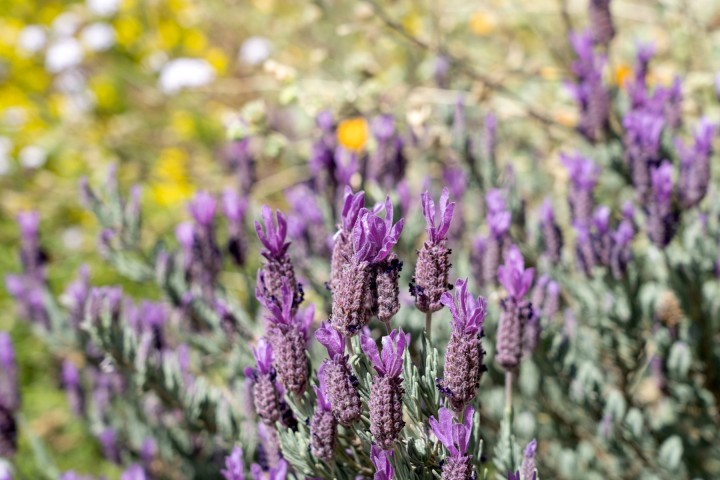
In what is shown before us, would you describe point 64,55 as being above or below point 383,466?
above

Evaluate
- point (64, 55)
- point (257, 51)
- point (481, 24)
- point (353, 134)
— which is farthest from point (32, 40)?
point (481, 24)

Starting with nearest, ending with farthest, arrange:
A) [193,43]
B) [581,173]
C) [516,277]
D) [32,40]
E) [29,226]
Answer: [516,277]
[581,173]
[29,226]
[32,40]
[193,43]

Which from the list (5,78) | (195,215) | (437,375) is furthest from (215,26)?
(437,375)

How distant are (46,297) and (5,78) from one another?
340cm

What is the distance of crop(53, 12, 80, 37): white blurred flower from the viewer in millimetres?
5289

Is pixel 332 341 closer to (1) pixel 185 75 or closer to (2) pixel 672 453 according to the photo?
(2) pixel 672 453

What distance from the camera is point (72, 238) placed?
478cm

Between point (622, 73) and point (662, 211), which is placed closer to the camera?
point (662, 211)

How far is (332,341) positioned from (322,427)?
0.53ft

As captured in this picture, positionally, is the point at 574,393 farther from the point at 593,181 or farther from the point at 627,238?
the point at 593,181

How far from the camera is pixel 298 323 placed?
1306 millimetres

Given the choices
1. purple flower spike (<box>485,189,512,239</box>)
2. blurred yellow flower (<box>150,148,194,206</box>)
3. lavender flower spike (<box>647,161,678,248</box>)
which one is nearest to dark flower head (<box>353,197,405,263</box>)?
purple flower spike (<box>485,189,512,239</box>)

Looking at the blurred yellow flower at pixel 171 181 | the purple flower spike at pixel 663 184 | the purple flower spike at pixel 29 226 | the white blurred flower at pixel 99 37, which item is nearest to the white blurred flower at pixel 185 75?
the blurred yellow flower at pixel 171 181

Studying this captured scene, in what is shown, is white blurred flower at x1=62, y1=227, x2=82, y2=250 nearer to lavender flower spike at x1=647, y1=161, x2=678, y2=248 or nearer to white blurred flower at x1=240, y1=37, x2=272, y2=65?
white blurred flower at x1=240, y1=37, x2=272, y2=65
